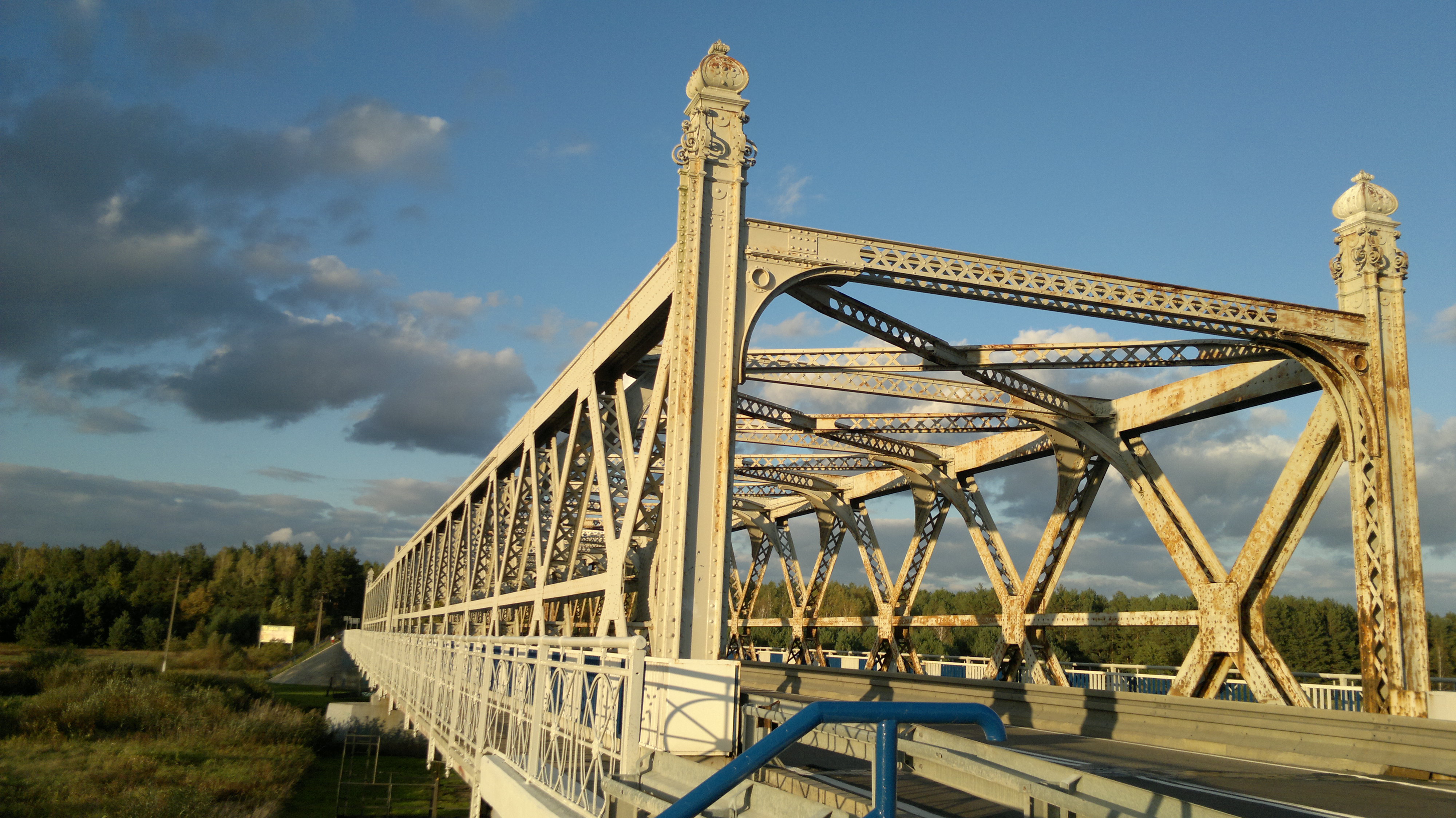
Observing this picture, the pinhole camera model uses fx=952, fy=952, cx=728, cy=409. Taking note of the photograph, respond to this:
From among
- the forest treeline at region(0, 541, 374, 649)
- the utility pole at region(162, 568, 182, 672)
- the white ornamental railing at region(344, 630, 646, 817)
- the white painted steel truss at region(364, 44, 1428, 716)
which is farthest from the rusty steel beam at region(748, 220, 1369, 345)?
the forest treeline at region(0, 541, 374, 649)

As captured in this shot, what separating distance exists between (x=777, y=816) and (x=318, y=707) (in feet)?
148

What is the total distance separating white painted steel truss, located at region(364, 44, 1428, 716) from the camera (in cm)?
1202

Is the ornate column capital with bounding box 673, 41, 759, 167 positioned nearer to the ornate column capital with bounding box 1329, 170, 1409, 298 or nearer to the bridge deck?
the bridge deck

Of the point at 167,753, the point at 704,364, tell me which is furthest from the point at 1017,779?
the point at 167,753

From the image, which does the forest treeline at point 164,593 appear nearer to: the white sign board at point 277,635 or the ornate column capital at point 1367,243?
the white sign board at point 277,635

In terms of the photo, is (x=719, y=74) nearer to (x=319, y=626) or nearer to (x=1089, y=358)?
(x=1089, y=358)

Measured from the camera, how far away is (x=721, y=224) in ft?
40.8

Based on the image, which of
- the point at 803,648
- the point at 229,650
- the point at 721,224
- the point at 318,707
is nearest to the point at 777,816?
the point at 721,224

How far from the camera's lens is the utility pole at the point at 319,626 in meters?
123

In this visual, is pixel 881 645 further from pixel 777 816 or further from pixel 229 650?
pixel 229 650

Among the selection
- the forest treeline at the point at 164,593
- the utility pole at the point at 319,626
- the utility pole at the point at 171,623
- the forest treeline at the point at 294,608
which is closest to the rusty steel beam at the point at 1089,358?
the forest treeline at the point at 294,608

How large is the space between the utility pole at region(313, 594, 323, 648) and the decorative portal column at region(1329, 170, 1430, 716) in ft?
385

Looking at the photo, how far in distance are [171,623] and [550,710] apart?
267 ft

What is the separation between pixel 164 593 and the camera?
123 meters
